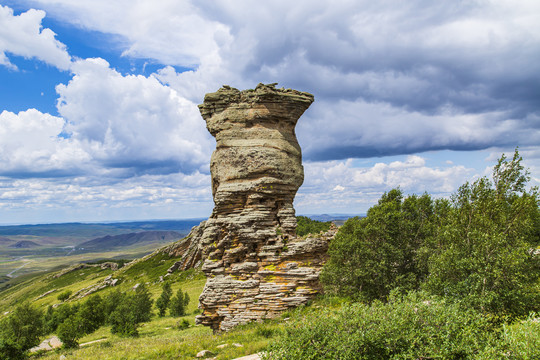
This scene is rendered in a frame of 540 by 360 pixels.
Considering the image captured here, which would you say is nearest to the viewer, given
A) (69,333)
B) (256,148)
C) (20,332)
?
(256,148)

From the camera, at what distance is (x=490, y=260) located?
2081 centimetres

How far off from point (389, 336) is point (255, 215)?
16.7 metres

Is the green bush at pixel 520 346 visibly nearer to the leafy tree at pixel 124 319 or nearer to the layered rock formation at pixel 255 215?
the layered rock formation at pixel 255 215

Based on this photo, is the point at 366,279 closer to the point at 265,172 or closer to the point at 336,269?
the point at 336,269

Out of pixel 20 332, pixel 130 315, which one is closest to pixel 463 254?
pixel 130 315

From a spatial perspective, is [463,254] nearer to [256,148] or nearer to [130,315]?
[256,148]

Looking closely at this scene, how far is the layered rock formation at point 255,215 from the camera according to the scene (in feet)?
94.5

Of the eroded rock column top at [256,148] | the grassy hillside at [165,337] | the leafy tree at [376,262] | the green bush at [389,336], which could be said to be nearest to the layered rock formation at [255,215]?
the eroded rock column top at [256,148]

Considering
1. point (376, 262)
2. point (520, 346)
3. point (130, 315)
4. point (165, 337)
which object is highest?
point (376, 262)

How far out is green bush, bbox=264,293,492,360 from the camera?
15.7 m

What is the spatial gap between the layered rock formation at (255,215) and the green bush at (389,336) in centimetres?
1111

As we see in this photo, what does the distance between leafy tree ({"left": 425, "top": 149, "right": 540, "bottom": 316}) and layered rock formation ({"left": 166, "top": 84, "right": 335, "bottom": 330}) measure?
11168 millimetres

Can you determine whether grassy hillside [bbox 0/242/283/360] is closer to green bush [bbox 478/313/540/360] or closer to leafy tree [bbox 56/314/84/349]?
leafy tree [bbox 56/314/84/349]

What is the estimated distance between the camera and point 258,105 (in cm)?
3262
